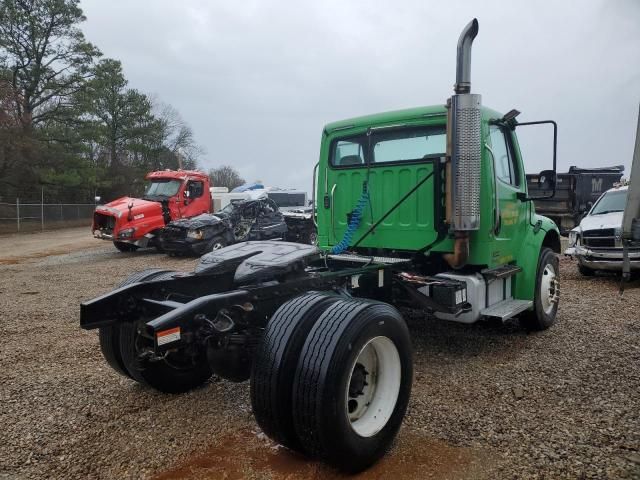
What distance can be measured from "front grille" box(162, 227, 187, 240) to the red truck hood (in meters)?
1.28

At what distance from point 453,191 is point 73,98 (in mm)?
28976

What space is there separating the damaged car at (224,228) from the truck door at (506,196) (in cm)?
1001

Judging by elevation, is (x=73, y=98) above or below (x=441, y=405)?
above

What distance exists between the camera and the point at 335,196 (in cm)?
582

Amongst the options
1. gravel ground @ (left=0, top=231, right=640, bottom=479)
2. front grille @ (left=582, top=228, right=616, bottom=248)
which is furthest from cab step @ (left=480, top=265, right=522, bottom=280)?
front grille @ (left=582, top=228, right=616, bottom=248)

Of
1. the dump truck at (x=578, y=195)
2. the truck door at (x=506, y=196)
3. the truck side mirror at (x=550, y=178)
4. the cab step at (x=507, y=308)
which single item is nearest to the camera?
the cab step at (x=507, y=308)

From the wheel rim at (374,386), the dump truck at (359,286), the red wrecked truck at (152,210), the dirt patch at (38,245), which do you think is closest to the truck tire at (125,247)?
the red wrecked truck at (152,210)

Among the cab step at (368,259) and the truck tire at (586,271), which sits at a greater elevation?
the cab step at (368,259)

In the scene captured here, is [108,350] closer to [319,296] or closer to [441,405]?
[319,296]

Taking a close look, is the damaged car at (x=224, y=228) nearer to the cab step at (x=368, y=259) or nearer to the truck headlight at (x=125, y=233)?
the truck headlight at (x=125, y=233)

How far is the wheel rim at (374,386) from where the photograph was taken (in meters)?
3.10

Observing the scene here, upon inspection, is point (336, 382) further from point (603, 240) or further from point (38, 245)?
point (38, 245)

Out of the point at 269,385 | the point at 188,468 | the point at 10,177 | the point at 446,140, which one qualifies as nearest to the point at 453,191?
the point at 446,140

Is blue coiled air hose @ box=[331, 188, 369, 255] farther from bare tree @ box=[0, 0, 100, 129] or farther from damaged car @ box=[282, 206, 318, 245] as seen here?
bare tree @ box=[0, 0, 100, 129]
